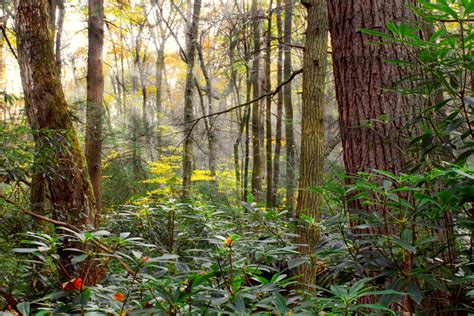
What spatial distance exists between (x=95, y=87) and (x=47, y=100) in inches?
152

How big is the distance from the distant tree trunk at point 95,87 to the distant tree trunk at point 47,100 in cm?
312

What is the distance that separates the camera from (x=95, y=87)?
8.17m

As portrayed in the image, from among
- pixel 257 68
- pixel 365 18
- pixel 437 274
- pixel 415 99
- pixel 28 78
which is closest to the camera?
pixel 437 274

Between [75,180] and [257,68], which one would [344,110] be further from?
[257,68]

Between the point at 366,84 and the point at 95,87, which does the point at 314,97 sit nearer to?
the point at 366,84

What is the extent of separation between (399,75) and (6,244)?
144 inches

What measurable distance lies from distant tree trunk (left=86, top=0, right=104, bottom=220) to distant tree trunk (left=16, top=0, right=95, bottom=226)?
3.12 m

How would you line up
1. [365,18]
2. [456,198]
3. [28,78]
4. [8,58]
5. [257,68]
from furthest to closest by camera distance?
[8,58], [257,68], [28,78], [365,18], [456,198]

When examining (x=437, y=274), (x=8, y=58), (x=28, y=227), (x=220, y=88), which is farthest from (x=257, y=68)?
(x=8, y=58)

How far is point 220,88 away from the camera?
29.8 metres

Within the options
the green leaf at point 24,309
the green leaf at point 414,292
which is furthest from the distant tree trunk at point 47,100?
the green leaf at point 414,292

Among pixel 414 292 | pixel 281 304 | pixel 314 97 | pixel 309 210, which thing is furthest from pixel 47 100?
pixel 414 292

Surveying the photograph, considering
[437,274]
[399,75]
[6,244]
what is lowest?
[6,244]

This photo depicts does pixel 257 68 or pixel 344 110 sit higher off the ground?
pixel 257 68
